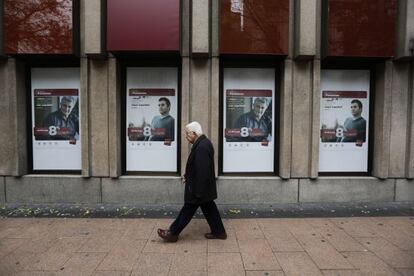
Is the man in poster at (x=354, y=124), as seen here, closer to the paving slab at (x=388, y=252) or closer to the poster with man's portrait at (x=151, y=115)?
the paving slab at (x=388, y=252)

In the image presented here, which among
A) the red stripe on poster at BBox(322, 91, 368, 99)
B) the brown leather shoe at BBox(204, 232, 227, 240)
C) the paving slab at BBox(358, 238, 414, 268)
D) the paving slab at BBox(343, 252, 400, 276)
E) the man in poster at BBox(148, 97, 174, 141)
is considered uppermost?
the red stripe on poster at BBox(322, 91, 368, 99)

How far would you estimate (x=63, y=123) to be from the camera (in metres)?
7.57

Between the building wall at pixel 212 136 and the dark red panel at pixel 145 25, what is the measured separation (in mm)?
480

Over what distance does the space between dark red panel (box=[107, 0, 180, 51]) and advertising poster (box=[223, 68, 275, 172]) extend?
1702 millimetres

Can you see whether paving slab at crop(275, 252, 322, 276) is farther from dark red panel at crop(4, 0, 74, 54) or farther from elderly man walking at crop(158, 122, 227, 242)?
dark red panel at crop(4, 0, 74, 54)

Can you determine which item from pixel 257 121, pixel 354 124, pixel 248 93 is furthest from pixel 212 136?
pixel 354 124

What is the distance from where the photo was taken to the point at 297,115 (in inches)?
282

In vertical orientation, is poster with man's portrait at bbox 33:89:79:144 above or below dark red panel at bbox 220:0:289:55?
below

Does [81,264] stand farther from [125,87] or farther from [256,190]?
[125,87]

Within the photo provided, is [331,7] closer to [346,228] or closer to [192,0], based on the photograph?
[192,0]

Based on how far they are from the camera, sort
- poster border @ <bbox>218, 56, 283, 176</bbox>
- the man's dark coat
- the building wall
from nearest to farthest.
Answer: the man's dark coat, the building wall, poster border @ <bbox>218, 56, 283, 176</bbox>

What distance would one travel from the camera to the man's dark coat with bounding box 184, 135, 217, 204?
191 inches

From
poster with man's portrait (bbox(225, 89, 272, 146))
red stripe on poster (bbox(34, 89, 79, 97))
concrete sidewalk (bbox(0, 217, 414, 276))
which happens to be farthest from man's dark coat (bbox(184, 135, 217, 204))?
red stripe on poster (bbox(34, 89, 79, 97))

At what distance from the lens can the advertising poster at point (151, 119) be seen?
7.46 meters
